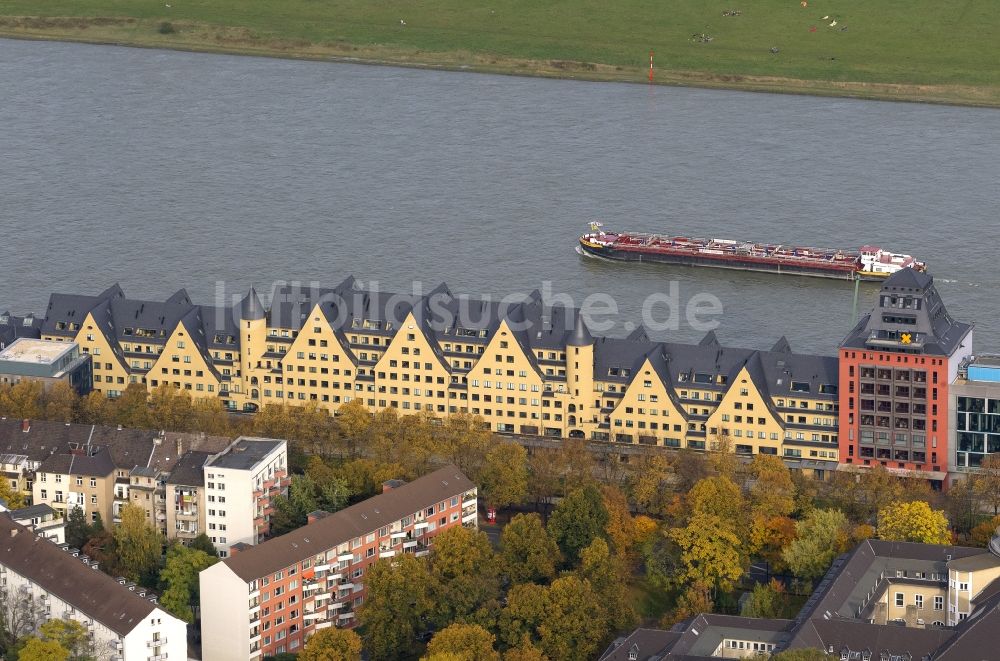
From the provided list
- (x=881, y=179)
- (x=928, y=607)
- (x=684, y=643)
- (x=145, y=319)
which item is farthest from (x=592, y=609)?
(x=881, y=179)

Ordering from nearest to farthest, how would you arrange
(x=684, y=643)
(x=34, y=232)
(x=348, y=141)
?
(x=684, y=643), (x=34, y=232), (x=348, y=141)

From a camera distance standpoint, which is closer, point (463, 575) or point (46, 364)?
point (463, 575)

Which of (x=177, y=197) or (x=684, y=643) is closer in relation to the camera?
(x=684, y=643)

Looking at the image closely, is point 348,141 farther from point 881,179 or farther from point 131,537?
point 131,537

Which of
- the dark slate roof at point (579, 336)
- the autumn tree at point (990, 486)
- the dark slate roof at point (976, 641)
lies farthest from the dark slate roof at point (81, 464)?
the dark slate roof at point (976, 641)

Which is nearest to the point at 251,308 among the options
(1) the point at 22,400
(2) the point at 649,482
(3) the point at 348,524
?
(1) the point at 22,400

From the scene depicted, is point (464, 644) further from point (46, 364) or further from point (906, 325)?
point (46, 364)
